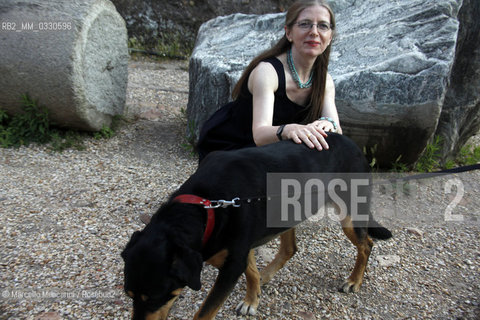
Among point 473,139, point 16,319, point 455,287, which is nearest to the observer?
point 16,319

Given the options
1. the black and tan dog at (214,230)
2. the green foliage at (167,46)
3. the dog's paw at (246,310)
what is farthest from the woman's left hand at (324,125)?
the green foliage at (167,46)

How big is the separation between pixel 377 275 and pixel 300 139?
4.54 ft

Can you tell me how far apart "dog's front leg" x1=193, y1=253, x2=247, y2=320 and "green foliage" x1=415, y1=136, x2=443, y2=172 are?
332cm

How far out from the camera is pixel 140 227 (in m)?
3.46

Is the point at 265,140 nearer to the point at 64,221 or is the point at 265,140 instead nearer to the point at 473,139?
the point at 64,221

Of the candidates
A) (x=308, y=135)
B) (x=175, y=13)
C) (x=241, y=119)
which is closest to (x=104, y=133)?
(x=241, y=119)

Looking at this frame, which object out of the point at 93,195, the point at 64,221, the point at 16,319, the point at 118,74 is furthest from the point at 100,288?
the point at 118,74

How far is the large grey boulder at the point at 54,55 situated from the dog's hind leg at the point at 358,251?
3220 millimetres

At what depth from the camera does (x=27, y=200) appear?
3.70 metres

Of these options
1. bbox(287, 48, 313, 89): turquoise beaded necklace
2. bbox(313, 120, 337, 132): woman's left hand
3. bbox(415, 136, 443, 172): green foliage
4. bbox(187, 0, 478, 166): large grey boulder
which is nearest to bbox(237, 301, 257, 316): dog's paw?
bbox(313, 120, 337, 132): woman's left hand

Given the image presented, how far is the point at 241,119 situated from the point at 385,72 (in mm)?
1819

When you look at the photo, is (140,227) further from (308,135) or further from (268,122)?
(308,135)

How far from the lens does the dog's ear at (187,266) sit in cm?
185

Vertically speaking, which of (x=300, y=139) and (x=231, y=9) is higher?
(x=231, y=9)
